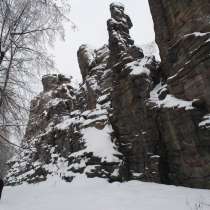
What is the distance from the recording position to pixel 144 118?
12844mm

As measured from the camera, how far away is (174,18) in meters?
12.8

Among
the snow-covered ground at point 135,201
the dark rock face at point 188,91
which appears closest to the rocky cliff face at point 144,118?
the dark rock face at point 188,91

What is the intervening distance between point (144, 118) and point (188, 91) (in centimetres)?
278

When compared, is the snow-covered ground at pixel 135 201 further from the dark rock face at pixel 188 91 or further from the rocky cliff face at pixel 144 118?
the rocky cliff face at pixel 144 118

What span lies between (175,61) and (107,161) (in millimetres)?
5872

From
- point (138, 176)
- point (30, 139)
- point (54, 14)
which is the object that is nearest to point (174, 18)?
point (138, 176)

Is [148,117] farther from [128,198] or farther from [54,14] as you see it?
[54,14]

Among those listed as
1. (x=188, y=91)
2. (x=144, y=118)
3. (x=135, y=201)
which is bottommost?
(x=135, y=201)

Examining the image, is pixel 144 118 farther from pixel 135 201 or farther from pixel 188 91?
pixel 135 201

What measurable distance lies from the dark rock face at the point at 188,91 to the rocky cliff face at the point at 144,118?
4cm

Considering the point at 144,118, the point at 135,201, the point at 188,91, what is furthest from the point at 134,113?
the point at 135,201

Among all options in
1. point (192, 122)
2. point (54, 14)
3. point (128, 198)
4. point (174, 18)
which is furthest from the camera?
point (174, 18)

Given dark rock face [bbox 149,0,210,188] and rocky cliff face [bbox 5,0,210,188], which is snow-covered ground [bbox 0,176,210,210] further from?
rocky cliff face [bbox 5,0,210,188]

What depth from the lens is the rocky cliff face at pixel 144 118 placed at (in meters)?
10.2
